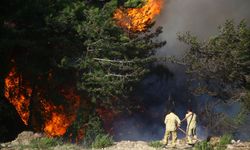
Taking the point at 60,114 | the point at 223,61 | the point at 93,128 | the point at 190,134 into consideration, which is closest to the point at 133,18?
the point at 223,61

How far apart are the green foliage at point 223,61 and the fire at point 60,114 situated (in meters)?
7.22

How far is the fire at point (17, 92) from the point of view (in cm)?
2364

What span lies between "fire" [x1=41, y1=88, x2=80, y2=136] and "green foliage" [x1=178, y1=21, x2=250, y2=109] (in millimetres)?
7220

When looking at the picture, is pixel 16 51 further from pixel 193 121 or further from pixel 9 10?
pixel 193 121

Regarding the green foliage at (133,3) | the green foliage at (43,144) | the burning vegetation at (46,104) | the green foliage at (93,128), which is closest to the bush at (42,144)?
the green foliage at (43,144)

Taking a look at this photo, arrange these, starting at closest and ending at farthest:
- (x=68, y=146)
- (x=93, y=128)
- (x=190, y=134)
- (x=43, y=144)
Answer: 1. (x=43, y=144)
2. (x=68, y=146)
3. (x=190, y=134)
4. (x=93, y=128)

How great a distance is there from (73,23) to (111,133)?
1266 cm

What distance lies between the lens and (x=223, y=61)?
21172 mm

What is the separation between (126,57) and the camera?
22.4m

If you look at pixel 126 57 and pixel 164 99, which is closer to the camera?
pixel 126 57

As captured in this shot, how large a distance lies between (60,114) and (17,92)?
2.89 metres

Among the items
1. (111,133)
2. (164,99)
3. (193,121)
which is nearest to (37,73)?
(193,121)

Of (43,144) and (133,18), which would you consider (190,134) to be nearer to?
(43,144)

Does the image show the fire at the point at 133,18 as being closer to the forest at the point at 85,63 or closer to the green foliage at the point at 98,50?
the forest at the point at 85,63
